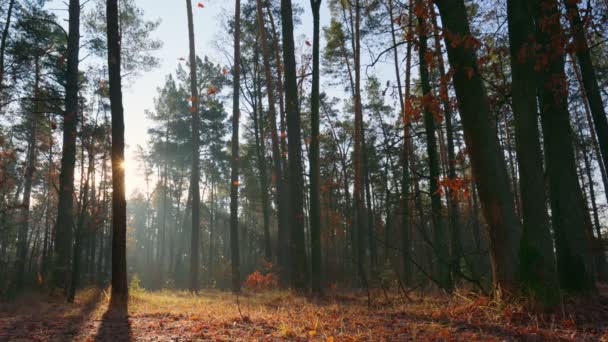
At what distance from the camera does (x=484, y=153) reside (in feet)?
14.8

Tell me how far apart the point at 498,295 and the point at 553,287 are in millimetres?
534

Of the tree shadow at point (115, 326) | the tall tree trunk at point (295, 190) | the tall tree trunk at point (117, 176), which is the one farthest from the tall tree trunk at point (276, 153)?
the tree shadow at point (115, 326)

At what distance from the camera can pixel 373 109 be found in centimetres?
2142

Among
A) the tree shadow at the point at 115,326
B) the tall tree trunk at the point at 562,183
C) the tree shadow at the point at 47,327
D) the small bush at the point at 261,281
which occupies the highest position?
the tall tree trunk at the point at 562,183

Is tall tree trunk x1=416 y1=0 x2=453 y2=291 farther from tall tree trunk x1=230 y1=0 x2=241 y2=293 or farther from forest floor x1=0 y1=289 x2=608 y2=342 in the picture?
tall tree trunk x1=230 y1=0 x2=241 y2=293

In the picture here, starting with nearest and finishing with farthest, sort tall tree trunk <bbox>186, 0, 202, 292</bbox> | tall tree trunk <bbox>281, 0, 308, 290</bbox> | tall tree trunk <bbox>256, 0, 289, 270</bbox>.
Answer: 1. tall tree trunk <bbox>281, 0, 308, 290</bbox>
2. tall tree trunk <bbox>256, 0, 289, 270</bbox>
3. tall tree trunk <bbox>186, 0, 202, 292</bbox>

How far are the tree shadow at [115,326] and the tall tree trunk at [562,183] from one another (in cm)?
529

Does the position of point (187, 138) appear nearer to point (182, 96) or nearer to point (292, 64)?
point (182, 96)

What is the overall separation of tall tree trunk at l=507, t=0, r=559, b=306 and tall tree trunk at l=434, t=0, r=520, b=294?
0.47ft

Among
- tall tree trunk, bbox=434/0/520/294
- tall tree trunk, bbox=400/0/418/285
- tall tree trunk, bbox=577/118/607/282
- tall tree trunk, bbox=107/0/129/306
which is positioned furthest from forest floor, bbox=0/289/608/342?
tall tree trunk, bbox=577/118/607/282

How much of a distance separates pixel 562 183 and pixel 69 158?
38.0ft

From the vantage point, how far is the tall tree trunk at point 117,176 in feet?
25.0

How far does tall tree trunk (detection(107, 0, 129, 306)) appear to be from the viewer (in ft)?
25.0

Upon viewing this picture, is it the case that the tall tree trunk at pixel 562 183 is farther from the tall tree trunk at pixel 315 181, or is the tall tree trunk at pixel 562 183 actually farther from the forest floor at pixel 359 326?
the tall tree trunk at pixel 315 181
